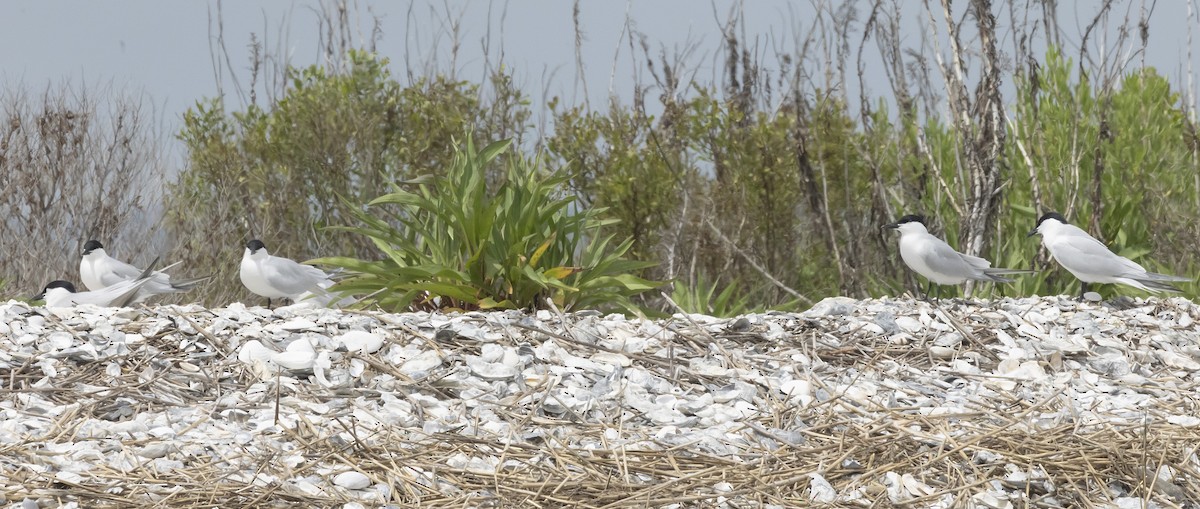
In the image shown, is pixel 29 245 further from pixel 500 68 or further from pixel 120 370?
pixel 120 370

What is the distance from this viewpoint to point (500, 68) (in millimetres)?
8242

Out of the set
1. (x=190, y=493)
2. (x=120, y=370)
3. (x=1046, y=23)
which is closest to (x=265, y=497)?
(x=190, y=493)

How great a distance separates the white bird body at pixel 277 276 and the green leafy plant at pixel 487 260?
53 cm

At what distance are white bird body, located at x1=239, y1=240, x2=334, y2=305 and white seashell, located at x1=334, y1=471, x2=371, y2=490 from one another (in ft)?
9.67

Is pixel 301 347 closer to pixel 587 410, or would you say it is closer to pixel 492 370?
pixel 492 370

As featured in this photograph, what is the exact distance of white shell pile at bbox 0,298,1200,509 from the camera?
2.66m

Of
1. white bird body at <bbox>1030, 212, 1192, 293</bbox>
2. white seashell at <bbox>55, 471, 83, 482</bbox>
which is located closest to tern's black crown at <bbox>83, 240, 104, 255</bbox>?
white seashell at <bbox>55, 471, 83, 482</bbox>

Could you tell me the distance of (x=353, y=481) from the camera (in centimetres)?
262

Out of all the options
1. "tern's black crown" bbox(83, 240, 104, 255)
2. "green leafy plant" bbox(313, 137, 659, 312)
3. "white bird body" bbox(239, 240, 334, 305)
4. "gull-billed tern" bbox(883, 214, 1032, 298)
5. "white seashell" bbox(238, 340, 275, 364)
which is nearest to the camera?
"white seashell" bbox(238, 340, 275, 364)

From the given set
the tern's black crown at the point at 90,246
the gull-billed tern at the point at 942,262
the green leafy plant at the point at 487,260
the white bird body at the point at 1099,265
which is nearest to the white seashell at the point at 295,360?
the green leafy plant at the point at 487,260

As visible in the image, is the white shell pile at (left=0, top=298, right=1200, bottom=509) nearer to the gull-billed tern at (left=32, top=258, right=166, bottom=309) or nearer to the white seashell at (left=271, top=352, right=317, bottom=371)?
the white seashell at (left=271, top=352, right=317, bottom=371)

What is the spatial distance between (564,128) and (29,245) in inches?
172

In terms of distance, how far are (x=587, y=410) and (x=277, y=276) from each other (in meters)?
2.80

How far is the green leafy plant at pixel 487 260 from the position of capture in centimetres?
473
